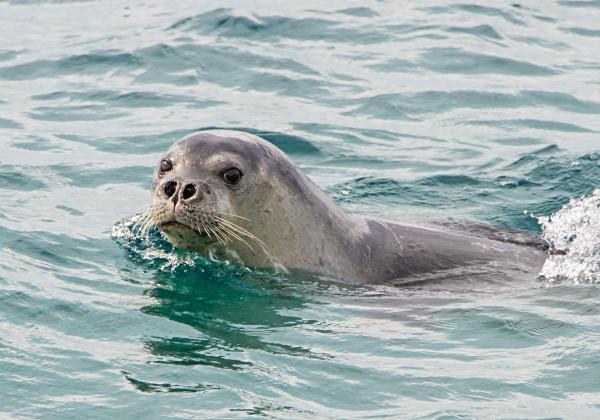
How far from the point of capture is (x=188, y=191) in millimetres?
8656

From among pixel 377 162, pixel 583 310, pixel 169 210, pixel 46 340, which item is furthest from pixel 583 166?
pixel 46 340

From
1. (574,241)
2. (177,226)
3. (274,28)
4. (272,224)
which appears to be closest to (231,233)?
(177,226)

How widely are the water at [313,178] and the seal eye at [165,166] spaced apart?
30.8 inches

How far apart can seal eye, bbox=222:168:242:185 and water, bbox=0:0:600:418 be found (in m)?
0.63

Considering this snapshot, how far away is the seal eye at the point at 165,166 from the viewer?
8938mm

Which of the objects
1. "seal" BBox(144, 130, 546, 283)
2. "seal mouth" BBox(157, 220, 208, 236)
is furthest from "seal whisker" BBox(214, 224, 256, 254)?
"seal mouth" BBox(157, 220, 208, 236)

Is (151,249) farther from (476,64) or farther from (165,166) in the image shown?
(476,64)

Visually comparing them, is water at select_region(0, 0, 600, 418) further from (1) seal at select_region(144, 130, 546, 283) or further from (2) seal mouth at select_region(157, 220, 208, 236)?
(2) seal mouth at select_region(157, 220, 208, 236)

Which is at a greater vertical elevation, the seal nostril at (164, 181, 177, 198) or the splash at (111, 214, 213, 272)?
the seal nostril at (164, 181, 177, 198)

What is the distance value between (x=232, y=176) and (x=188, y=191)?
0.41m

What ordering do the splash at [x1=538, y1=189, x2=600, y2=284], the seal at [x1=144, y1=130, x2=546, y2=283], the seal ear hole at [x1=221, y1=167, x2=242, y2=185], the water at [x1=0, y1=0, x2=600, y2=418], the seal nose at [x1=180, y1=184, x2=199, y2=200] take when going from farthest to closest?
the splash at [x1=538, y1=189, x2=600, y2=284]
the seal ear hole at [x1=221, y1=167, x2=242, y2=185]
the seal at [x1=144, y1=130, x2=546, y2=283]
the seal nose at [x1=180, y1=184, x2=199, y2=200]
the water at [x1=0, y1=0, x2=600, y2=418]

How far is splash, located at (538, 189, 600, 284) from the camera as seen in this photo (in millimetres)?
9719

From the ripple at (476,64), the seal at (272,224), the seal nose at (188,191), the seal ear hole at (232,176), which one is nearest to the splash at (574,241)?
the seal at (272,224)

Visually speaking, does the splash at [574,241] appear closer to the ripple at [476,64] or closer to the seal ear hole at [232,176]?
the seal ear hole at [232,176]
